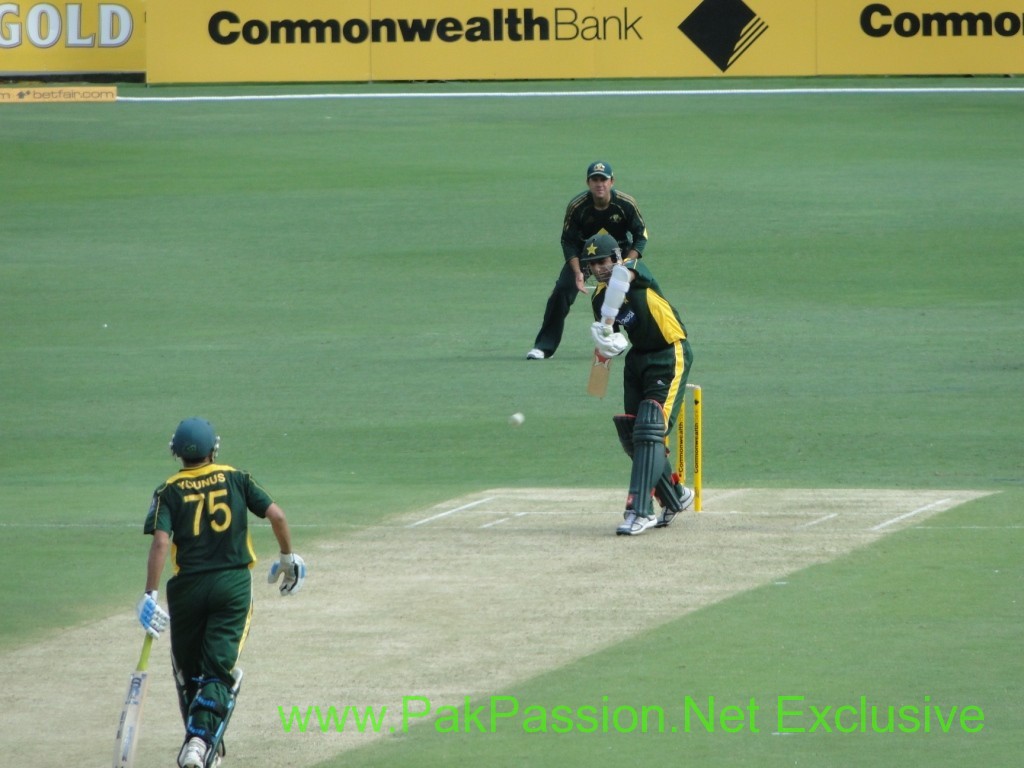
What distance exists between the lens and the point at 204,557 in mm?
8750

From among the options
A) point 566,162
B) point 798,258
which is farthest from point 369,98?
point 798,258

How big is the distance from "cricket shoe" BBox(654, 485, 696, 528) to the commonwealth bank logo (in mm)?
21281

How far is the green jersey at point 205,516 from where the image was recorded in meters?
8.73

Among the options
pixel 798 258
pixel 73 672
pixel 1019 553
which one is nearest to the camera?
pixel 73 672

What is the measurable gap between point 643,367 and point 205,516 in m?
5.06

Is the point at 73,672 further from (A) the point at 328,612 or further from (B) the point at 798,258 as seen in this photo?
(B) the point at 798,258

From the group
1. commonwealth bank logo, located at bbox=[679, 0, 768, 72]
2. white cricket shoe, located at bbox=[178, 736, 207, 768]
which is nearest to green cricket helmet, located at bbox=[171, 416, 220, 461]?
white cricket shoe, located at bbox=[178, 736, 207, 768]

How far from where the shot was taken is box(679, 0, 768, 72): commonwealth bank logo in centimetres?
3375

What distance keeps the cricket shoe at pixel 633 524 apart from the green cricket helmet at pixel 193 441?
466 cm

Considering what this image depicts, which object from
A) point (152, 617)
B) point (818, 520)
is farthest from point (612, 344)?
point (152, 617)

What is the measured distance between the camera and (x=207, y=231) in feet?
92.4

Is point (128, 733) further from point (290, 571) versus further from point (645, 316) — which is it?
point (645, 316)

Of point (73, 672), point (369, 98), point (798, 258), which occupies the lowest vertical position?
point (73, 672)

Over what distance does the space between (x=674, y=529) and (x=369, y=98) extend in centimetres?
2394
